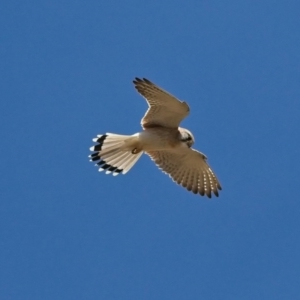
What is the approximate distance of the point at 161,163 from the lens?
1377 cm

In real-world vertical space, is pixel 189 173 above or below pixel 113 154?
above

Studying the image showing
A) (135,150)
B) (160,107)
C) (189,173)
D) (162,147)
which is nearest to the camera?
(160,107)

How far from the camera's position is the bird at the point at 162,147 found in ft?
41.2

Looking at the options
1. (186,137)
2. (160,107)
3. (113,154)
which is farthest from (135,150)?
(160,107)

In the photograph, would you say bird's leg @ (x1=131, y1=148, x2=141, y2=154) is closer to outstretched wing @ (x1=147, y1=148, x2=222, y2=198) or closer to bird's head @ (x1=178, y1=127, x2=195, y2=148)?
outstretched wing @ (x1=147, y1=148, x2=222, y2=198)

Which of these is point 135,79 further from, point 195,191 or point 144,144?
point 195,191

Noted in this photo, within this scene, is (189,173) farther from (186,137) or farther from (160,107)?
(160,107)

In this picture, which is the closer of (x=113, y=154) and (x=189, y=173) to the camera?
(x=113, y=154)

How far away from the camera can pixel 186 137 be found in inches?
513

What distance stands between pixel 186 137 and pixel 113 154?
109cm

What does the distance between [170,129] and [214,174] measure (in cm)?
115

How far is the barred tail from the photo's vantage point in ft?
43.3

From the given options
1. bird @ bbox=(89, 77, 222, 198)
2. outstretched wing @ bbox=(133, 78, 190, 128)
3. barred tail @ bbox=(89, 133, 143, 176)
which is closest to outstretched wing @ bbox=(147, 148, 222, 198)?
bird @ bbox=(89, 77, 222, 198)

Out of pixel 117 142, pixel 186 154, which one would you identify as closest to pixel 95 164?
pixel 117 142
